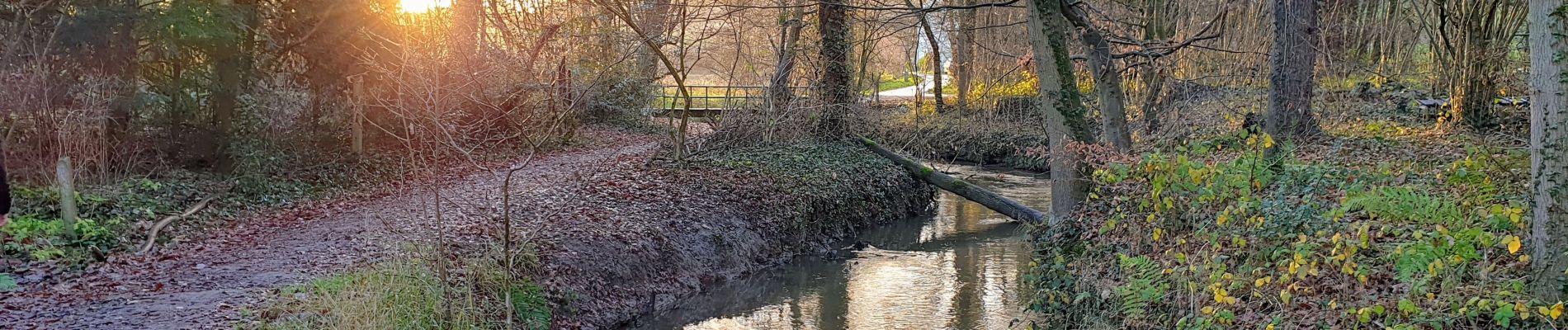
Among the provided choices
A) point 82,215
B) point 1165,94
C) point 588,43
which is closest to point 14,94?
point 82,215

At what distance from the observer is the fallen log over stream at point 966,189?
43.5ft

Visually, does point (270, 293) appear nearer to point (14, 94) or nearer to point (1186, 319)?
point (14, 94)

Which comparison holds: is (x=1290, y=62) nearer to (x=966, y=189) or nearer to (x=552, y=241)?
(x=966, y=189)

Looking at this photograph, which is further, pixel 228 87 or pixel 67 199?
pixel 228 87

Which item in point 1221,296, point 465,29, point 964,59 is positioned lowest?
Answer: point 1221,296

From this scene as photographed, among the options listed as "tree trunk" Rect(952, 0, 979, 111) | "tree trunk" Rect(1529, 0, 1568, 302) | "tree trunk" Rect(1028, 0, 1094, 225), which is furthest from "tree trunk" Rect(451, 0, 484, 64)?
"tree trunk" Rect(1529, 0, 1568, 302)

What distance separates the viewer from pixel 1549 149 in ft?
15.7

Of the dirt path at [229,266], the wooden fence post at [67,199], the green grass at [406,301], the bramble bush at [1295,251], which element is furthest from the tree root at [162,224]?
the bramble bush at [1295,251]

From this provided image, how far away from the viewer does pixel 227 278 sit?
7566mm

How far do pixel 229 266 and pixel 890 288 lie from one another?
6.19 metres

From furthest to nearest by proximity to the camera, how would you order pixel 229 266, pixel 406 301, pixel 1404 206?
pixel 229 266 → pixel 406 301 → pixel 1404 206

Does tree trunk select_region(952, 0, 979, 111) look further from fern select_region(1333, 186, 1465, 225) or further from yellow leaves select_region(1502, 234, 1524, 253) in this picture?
yellow leaves select_region(1502, 234, 1524, 253)

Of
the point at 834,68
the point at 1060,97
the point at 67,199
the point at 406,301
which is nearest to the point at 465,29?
the point at 834,68

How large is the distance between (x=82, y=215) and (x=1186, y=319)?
30.2ft
